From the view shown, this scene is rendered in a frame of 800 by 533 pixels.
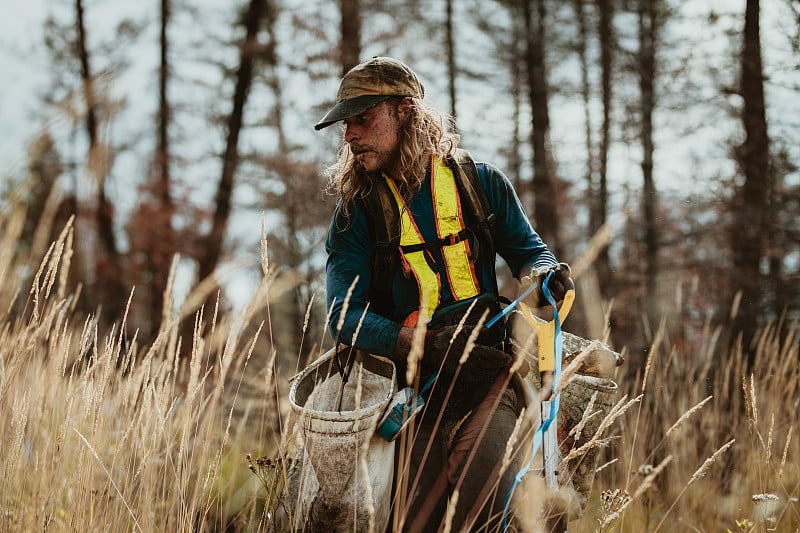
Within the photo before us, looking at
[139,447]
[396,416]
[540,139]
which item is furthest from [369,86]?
[540,139]

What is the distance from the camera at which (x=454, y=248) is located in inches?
98.5

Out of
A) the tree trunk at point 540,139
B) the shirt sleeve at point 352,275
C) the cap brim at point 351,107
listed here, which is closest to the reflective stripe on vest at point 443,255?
the shirt sleeve at point 352,275

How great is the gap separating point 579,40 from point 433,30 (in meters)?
3.16

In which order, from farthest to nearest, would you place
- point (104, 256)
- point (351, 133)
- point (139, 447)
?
1. point (104, 256)
2. point (351, 133)
3. point (139, 447)

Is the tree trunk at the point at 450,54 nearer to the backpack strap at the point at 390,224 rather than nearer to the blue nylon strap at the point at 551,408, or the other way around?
the backpack strap at the point at 390,224

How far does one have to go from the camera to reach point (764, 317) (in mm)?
6137

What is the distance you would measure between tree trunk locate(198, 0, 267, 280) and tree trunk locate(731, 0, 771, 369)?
809 cm

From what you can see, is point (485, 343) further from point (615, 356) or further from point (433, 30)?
point (433, 30)

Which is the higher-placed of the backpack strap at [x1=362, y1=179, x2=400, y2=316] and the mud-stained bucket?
the backpack strap at [x1=362, y1=179, x2=400, y2=316]

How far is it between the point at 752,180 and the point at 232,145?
853 cm

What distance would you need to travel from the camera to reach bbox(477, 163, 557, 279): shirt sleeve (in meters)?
2.63

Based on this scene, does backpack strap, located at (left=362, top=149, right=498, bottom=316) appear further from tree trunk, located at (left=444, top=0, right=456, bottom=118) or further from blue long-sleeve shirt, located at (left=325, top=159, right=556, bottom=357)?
tree trunk, located at (left=444, top=0, right=456, bottom=118)

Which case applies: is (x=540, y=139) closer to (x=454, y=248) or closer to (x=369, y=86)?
(x=369, y=86)

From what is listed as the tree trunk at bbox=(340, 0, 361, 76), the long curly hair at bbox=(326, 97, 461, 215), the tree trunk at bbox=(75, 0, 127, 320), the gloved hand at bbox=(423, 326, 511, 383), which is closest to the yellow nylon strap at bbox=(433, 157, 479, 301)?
the long curly hair at bbox=(326, 97, 461, 215)
